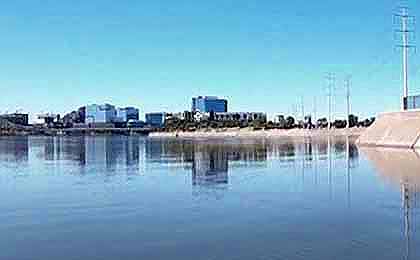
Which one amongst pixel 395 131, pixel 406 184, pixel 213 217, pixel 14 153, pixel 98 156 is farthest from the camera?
pixel 14 153

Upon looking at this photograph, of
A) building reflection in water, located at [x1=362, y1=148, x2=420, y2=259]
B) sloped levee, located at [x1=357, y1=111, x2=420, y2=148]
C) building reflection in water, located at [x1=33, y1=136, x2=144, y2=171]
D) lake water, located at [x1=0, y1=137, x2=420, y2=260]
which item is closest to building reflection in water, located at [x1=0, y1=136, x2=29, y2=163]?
building reflection in water, located at [x1=33, y1=136, x2=144, y2=171]

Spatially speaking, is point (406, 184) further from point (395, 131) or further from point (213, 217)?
point (395, 131)

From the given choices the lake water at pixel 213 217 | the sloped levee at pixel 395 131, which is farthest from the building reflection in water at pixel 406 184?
the sloped levee at pixel 395 131

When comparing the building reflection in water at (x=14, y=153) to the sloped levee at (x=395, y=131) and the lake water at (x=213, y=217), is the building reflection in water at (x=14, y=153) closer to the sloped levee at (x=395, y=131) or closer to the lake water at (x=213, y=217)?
the lake water at (x=213, y=217)

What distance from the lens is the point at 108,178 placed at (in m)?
33.5

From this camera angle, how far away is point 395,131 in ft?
234

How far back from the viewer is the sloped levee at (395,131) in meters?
64.6

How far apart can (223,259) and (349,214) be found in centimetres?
744

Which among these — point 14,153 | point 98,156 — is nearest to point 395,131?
point 98,156

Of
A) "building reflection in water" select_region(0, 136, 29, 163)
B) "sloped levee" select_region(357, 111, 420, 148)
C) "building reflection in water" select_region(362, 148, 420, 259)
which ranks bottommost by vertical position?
"building reflection in water" select_region(0, 136, 29, 163)

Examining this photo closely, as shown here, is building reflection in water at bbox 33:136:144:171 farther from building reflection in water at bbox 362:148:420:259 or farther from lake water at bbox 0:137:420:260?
building reflection in water at bbox 362:148:420:259

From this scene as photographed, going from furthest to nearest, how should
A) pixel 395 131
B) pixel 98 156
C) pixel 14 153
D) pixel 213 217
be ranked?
pixel 14 153
pixel 395 131
pixel 98 156
pixel 213 217

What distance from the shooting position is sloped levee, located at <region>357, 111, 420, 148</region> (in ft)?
212

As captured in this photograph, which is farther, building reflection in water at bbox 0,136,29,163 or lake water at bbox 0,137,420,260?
building reflection in water at bbox 0,136,29,163
